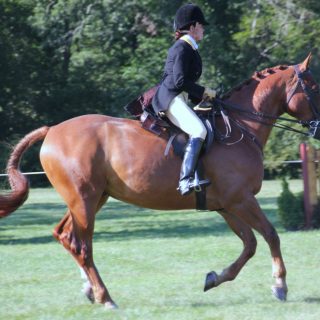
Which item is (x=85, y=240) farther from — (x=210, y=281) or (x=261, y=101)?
(x=261, y=101)

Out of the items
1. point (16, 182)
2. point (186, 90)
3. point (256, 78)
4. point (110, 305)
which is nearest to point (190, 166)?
point (186, 90)

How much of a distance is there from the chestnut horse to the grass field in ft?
1.22

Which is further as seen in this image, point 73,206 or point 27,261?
point 27,261

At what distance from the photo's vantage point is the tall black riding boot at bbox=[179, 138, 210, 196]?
8.82m

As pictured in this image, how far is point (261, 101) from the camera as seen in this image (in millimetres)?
9500

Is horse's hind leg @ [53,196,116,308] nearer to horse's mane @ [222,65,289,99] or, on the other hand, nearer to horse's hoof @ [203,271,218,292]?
horse's hoof @ [203,271,218,292]

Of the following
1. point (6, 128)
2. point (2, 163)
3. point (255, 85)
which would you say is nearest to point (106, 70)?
point (6, 128)

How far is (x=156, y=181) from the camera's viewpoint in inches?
356

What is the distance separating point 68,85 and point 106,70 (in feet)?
6.08

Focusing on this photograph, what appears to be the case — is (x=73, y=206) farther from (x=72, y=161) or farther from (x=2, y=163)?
(x=2, y=163)

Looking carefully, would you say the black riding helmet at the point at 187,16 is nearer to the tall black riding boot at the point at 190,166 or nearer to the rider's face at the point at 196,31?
the rider's face at the point at 196,31

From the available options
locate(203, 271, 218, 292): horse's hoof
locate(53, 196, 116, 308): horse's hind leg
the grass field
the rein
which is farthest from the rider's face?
the grass field

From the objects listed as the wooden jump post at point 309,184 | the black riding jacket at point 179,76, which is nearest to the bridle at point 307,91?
the black riding jacket at point 179,76

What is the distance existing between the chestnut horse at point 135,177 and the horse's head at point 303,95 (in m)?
0.02
